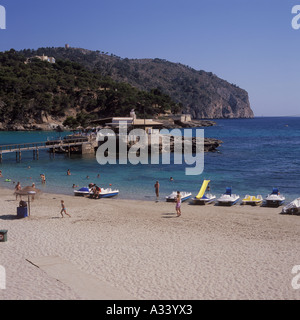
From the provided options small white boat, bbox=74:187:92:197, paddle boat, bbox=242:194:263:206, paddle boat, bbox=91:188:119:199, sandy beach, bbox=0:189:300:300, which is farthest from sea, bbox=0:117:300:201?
sandy beach, bbox=0:189:300:300

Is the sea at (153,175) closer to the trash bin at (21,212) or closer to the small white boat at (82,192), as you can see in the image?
the small white boat at (82,192)

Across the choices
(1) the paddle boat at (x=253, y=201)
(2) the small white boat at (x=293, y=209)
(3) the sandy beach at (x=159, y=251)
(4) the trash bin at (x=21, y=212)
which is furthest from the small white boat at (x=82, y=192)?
(2) the small white boat at (x=293, y=209)

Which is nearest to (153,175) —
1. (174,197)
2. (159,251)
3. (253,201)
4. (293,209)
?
(174,197)

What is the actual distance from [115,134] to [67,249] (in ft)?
120

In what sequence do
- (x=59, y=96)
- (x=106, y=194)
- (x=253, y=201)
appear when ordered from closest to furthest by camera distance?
(x=253, y=201) < (x=106, y=194) < (x=59, y=96)

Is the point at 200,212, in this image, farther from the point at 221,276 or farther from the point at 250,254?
the point at 221,276

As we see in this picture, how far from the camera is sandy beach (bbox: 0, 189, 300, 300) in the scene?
30.0 ft

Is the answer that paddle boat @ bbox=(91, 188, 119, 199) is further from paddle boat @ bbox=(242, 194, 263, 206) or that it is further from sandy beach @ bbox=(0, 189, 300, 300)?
paddle boat @ bbox=(242, 194, 263, 206)

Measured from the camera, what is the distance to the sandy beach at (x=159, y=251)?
9.14m

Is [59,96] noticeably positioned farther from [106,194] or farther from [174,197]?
[174,197]

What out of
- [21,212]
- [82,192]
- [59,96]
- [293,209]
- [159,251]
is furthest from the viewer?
[59,96]

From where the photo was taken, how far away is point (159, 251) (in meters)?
12.0
